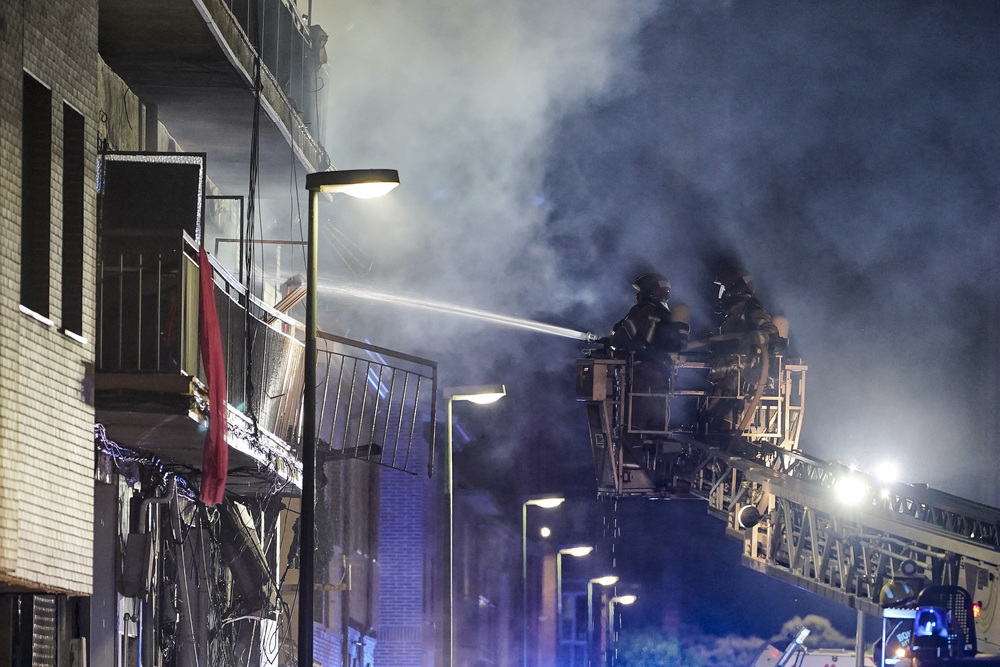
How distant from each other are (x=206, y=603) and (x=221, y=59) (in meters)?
6.53

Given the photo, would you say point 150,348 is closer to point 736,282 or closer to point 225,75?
point 225,75

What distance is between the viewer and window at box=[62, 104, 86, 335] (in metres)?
9.21

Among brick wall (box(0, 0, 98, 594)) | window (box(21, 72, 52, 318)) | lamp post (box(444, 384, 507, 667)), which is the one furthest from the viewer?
lamp post (box(444, 384, 507, 667))

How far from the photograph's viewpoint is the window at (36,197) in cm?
875

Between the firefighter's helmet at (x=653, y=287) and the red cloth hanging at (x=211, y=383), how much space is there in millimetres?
13096

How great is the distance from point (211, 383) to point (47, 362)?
69.2 inches

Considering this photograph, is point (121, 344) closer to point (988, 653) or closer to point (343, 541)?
point (988, 653)

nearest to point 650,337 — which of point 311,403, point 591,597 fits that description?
point 311,403

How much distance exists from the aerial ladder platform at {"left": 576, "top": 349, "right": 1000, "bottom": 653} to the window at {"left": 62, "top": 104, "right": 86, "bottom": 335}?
42.6 feet

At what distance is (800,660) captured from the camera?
148 ft

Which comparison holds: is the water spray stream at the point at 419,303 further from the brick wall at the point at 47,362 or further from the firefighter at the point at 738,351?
the brick wall at the point at 47,362

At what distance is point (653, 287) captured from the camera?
2247 cm

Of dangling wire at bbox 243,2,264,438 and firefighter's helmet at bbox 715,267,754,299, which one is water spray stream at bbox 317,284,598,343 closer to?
firefighter's helmet at bbox 715,267,754,299

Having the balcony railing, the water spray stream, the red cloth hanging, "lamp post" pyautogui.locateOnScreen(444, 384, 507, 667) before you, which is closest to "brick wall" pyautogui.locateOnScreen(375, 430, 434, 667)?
the water spray stream
